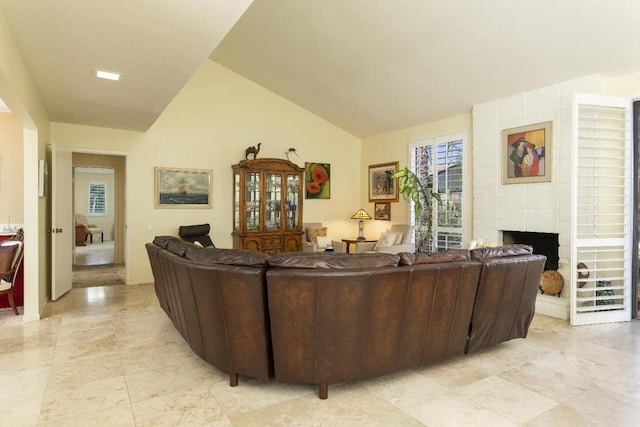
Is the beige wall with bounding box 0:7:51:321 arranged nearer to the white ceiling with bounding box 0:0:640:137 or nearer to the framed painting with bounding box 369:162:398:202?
the white ceiling with bounding box 0:0:640:137

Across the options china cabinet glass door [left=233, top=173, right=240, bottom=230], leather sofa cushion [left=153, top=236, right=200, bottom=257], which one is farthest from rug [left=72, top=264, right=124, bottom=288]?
leather sofa cushion [left=153, top=236, right=200, bottom=257]

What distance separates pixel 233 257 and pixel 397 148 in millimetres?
5440

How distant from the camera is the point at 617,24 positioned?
363 cm

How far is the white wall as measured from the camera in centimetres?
459

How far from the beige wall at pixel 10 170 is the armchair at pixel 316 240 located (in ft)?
15.0

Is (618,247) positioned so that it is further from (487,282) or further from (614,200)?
(487,282)

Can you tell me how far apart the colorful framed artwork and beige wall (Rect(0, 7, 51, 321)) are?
4409mm

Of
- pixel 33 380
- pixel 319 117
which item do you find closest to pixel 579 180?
pixel 319 117

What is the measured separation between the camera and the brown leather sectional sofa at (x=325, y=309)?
2400mm

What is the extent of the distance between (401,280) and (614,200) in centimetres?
351

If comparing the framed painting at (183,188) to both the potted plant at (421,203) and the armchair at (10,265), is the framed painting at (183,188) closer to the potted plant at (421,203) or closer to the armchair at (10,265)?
the armchair at (10,265)

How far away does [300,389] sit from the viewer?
2.65 meters

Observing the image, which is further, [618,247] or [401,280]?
[618,247]

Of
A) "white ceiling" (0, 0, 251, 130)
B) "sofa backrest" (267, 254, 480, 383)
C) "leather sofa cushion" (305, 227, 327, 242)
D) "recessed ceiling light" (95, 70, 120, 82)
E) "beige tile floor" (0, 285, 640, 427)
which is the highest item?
"white ceiling" (0, 0, 251, 130)
